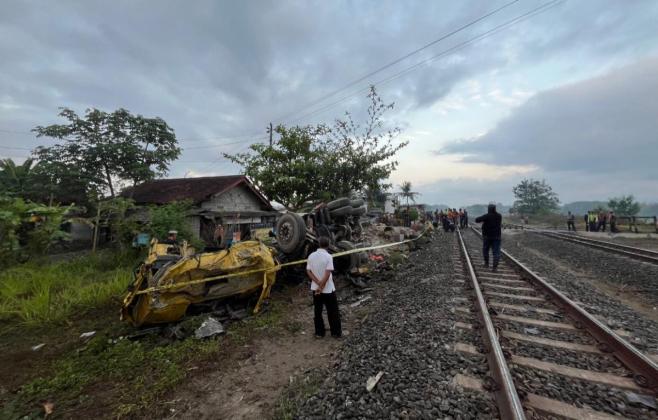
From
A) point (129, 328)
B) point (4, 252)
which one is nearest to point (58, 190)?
point (4, 252)

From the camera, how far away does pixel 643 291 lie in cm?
580

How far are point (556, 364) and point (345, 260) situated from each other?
4.55 meters

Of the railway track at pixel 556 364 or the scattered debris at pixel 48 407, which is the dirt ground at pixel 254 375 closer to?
the scattered debris at pixel 48 407

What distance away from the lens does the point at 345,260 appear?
696cm

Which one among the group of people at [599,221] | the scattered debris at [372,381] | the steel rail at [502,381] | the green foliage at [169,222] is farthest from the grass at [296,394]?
the group of people at [599,221]

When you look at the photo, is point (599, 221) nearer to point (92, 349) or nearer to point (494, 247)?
point (494, 247)

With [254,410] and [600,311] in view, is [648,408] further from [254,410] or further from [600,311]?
[254,410]

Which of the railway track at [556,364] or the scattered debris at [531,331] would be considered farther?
the scattered debris at [531,331]

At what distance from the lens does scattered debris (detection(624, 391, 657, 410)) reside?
2242mm

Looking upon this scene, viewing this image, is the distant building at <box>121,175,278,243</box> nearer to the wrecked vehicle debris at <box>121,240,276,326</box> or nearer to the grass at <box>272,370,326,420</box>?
the wrecked vehicle debris at <box>121,240,276,326</box>

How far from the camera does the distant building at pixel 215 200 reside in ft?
47.2

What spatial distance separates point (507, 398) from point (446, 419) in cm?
53

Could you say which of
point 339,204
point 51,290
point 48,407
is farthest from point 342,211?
point 51,290

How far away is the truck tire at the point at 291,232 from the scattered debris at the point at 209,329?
2341 mm
